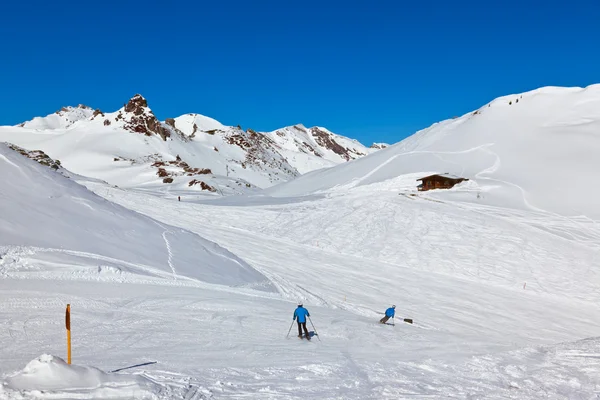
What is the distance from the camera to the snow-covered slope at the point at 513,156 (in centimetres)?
5860

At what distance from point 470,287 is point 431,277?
259cm

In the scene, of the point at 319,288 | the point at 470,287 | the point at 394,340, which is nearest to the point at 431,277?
the point at 470,287

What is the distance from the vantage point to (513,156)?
75188mm

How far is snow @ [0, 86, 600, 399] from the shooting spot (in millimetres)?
9336

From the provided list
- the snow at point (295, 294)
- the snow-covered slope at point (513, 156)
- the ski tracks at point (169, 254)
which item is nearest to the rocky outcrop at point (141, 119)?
the snow-covered slope at point (513, 156)

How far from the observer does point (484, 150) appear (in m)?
80.2

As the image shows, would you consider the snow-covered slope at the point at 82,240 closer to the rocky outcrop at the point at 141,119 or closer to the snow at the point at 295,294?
the snow at the point at 295,294

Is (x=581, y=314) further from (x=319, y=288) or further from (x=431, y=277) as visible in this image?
(x=319, y=288)

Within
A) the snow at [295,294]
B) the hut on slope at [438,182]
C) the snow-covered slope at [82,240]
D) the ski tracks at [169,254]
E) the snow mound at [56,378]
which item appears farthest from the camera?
the hut on slope at [438,182]

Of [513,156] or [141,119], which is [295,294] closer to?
[513,156]

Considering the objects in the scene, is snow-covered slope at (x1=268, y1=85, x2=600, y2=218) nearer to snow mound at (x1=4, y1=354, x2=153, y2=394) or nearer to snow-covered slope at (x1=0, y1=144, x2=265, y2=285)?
snow-covered slope at (x1=0, y1=144, x2=265, y2=285)

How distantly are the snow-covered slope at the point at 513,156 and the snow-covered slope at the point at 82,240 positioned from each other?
40.9 metres

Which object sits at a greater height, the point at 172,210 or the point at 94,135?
the point at 94,135

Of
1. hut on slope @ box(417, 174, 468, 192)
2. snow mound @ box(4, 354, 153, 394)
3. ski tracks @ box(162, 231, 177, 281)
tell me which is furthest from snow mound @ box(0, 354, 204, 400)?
hut on slope @ box(417, 174, 468, 192)
